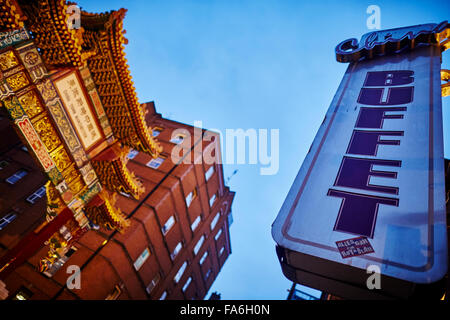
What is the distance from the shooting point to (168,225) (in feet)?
61.3

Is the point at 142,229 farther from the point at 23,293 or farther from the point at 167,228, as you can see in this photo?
the point at 23,293

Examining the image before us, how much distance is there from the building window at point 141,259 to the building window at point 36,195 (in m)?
7.68

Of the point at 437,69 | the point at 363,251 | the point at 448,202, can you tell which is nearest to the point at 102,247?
the point at 363,251

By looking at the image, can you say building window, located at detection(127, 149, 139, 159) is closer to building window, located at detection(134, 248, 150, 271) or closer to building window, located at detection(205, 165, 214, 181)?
building window, located at detection(205, 165, 214, 181)

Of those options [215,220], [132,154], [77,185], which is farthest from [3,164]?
[215,220]

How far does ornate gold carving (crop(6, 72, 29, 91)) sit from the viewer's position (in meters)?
6.72

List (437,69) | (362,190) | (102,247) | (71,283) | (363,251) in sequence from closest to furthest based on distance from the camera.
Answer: (363,251) → (362,190) → (437,69) → (71,283) → (102,247)

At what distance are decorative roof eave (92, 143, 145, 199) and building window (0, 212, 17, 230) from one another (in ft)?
27.1

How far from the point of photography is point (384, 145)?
6824 millimetres

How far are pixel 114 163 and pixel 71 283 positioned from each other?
8.44 metres

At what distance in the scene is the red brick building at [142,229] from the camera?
1307 cm

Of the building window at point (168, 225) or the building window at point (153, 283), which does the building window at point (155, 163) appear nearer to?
the building window at point (168, 225)
